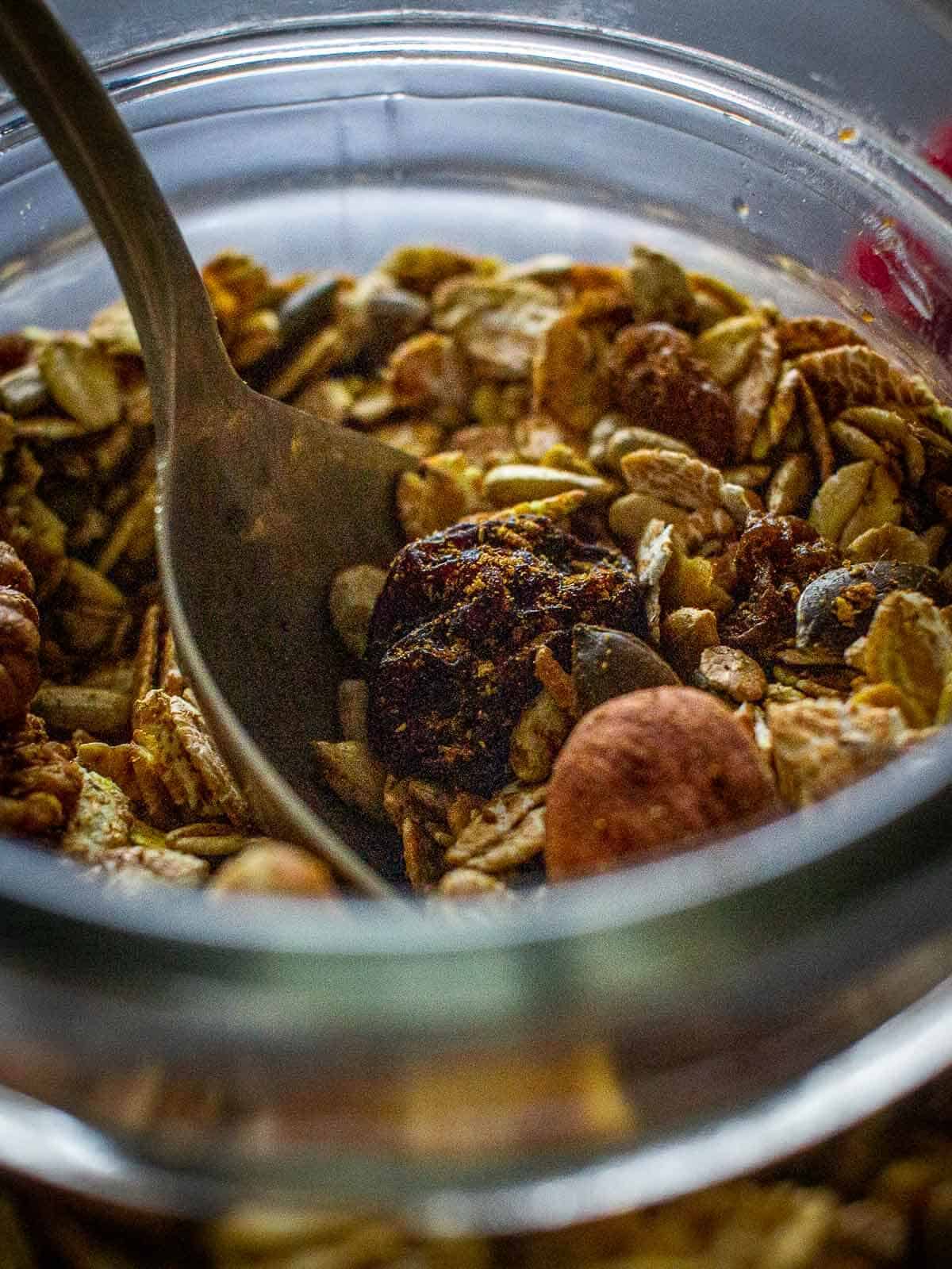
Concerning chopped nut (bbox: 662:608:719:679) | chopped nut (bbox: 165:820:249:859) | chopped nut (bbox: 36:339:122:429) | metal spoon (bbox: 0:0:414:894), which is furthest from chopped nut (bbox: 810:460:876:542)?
chopped nut (bbox: 36:339:122:429)

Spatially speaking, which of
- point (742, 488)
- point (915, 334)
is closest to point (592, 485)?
point (742, 488)

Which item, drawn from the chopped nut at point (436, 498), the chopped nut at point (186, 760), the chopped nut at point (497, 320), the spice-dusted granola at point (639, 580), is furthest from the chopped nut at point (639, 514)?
the chopped nut at point (186, 760)

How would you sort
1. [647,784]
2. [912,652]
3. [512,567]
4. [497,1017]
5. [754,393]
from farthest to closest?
[754,393] < [512,567] < [912,652] < [647,784] < [497,1017]

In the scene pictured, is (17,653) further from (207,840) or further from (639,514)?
(639,514)

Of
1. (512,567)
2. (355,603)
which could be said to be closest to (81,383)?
(355,603)

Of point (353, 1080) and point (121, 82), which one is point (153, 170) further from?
point (353, 1080)

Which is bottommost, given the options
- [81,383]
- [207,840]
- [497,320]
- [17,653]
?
[207,840]

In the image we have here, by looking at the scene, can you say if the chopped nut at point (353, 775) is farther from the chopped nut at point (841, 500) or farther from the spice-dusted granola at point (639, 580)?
the chopped nut at point (841, 500)

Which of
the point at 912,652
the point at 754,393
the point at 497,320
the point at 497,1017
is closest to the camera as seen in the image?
the point at 497,1017

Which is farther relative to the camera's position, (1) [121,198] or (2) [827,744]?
(1) [121,198]
